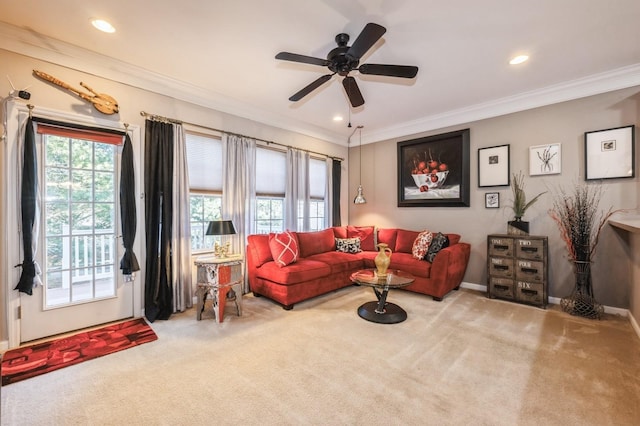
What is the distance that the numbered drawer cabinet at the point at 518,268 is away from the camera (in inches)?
140

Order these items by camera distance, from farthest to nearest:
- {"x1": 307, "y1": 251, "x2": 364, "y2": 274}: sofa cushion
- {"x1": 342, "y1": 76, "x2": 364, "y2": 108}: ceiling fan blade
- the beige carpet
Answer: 1. {"x1": 307, "y1": 251, "x2": 364, "y2": 274}: sofa cushion
2. {"x1": 342, "y1": 76, "x2": 364, "y2": 108}: ceiling fan blade
3. the beige carpet

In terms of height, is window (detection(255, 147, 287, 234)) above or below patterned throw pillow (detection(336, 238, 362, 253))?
above

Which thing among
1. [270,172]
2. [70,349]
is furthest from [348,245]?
[70,349]

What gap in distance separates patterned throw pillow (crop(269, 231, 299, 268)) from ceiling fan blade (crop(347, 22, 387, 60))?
247cm

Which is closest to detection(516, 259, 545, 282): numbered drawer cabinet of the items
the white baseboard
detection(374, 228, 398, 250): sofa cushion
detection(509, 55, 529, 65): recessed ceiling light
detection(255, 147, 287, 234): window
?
the white baseboard

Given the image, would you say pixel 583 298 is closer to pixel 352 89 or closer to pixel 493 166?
pixel 493 166

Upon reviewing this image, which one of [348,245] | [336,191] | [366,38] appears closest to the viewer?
Result: [366,38]

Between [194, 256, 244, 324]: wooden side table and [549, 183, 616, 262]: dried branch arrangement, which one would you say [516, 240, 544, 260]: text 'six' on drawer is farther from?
[194, 256, 244, 324]: wooden side table

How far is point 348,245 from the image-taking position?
196 inches

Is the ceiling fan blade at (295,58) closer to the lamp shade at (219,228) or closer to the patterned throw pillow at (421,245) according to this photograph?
the lamp shade at (219,228)

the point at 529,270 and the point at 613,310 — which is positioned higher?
the point at 529,270

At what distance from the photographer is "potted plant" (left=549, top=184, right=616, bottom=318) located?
328cm

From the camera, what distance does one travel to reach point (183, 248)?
354 centimetres

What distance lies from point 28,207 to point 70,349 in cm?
138
